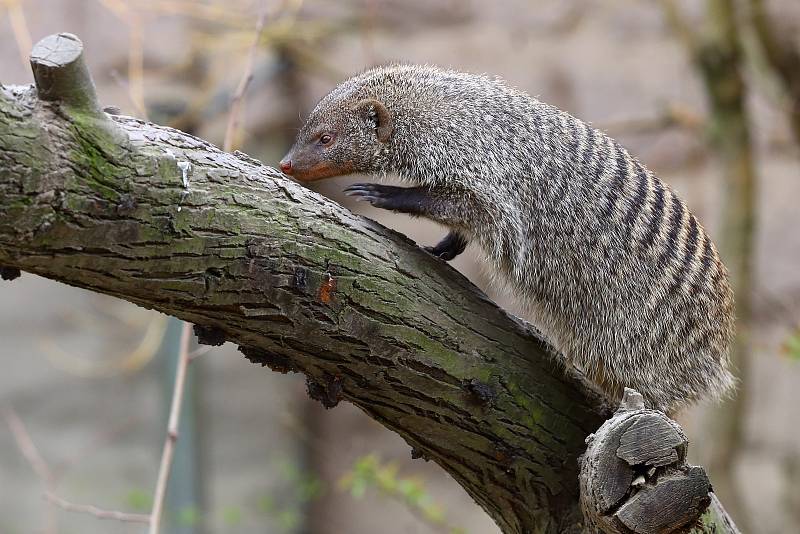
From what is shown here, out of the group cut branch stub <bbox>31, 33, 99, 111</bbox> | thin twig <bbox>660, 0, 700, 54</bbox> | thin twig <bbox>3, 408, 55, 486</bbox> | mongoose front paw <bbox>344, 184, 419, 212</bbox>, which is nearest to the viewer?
cut branch stub <bbox>31, 33, 99, 111</bbox>

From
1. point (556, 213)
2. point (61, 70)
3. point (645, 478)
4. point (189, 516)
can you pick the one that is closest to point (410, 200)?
point (556, 213)

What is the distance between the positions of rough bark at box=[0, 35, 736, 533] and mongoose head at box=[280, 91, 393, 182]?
0.53 m

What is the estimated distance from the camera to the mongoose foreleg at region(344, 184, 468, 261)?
243 cm

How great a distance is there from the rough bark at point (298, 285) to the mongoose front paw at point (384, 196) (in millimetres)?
212

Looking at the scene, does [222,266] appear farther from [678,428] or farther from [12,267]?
[678,428]

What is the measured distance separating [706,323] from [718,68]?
223 cm

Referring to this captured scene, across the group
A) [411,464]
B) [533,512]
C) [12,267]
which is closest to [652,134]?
[411,464]

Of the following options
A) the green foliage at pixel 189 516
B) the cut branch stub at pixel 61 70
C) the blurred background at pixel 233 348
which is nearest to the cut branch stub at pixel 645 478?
the cut branch stub at pixel 61 70

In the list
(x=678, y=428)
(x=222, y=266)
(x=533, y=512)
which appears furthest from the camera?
(x=533, y=512)

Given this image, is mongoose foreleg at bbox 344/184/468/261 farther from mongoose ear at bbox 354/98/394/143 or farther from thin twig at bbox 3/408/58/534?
thin twig at bbox 3/408/58/534

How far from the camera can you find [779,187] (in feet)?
18.7

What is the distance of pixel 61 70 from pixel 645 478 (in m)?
1.42

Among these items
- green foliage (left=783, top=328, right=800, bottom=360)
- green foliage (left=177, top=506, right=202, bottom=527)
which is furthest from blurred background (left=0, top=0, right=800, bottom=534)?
green foliage (left=783, top=328, right=800, bottom=360)

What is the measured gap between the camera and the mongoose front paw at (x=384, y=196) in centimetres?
242
